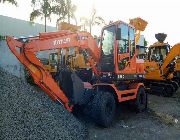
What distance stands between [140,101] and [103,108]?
2897 mm

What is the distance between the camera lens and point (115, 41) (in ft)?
33.2

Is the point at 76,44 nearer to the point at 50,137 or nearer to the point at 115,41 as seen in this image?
the point at 115,41

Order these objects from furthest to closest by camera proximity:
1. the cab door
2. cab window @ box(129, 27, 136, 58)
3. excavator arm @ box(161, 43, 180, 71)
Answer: excavator arm @ box(161, 43, 180, 71) < cab window @ box(129, 27, 136, 58) < the cab door

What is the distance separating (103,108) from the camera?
9289 millimetres

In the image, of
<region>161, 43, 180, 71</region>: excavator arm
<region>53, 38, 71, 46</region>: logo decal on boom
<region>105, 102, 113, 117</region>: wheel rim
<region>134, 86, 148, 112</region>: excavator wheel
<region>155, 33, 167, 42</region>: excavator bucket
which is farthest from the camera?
<region>155, 33, 167, 42</region>: excavator bucket

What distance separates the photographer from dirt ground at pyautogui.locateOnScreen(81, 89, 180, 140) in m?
8.66

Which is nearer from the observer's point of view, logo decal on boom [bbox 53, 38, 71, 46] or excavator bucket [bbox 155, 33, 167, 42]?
logo decal on boom [bbox 53, 38, 71, 46]

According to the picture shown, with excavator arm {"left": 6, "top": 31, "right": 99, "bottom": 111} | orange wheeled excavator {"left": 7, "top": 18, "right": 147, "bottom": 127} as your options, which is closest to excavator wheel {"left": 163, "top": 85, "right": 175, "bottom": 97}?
orange wheeled excavator {"left": 7, "top": 18, "right": 147, "bottom": 127}

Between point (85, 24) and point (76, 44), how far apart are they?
858 inches

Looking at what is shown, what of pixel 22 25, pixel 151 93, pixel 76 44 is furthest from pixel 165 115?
pixel 22 25

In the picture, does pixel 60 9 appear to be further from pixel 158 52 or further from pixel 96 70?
pixel 96 70

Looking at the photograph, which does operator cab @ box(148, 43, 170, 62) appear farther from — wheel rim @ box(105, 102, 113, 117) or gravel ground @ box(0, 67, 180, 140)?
wheel rim @ box(105, 102, 113, 117)

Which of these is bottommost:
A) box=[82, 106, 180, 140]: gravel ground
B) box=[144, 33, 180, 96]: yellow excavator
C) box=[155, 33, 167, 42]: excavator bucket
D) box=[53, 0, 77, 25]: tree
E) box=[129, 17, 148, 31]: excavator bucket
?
box=[82, 106, 180, 140]: gravel ground

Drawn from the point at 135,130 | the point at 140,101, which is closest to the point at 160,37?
the point at 140,101
